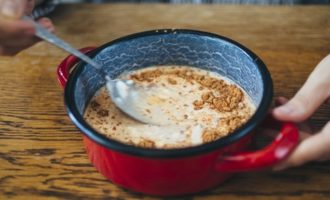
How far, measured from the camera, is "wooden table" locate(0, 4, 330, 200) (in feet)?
2.31

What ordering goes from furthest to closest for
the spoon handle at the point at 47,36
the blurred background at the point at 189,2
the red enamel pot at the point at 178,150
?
1. the blurred background at the point at 189,2
2. the spoon handle at the point at 47,36
3. the red enamel pot at the point at 178,150

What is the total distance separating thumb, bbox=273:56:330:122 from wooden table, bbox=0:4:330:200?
95mm

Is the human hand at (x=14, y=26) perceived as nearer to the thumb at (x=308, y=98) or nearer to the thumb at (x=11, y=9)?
the thumb at (x=11, y=9)

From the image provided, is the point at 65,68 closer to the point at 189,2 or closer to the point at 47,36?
the point at 47,36

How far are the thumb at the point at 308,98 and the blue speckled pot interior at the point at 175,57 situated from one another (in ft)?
0.29

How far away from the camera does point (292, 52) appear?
100cm

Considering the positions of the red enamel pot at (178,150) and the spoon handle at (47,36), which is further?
the spoon handle at (47,36)

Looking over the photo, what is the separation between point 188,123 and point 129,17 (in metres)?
0.44

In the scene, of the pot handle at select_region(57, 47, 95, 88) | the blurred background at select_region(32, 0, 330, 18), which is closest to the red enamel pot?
the pot handle at select_region(57, 47, 95, 88)

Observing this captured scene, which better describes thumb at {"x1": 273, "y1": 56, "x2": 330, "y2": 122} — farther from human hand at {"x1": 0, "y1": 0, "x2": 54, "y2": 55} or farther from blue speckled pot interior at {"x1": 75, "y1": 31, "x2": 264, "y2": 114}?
human hand at {"x1": 0, "y1": 0, "x2": 54, "y2": 55}

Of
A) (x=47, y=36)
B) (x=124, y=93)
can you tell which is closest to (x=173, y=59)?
(x=124, y=93)

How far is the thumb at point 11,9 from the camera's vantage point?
0.68 meters

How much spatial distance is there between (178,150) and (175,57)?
343 millimetres

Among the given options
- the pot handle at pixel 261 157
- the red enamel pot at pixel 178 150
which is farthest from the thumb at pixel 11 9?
the pot handle at pixel 261 157
